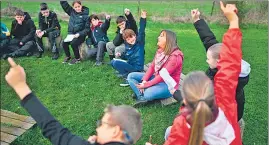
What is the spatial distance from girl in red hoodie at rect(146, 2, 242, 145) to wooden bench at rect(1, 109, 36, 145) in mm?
2253

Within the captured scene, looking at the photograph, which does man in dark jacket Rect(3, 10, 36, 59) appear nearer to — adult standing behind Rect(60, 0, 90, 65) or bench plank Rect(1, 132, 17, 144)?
adult standing behind Rect(60, 0, 90, 65)

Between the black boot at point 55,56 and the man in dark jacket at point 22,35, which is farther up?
the man in dark jacket at point 22,35

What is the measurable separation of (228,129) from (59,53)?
5.82m

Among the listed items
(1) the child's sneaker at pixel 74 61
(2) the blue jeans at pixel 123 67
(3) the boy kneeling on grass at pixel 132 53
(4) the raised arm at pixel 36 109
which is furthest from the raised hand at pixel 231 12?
(1) the child's sneaker at pixel 74 61

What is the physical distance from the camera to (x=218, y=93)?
296cm

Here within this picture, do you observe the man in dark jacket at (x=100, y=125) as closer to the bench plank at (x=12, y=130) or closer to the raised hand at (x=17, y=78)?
the raised hand at (x=17, y=78)

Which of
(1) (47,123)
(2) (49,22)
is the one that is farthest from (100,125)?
(2) (49,22)

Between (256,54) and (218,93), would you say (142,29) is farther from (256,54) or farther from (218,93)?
(256,54)

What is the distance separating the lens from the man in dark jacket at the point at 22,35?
7.80 metres

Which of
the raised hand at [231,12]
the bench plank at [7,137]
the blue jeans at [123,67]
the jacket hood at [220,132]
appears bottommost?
the bench plank at [7,137]

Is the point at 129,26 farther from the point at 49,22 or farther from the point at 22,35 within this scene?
the point at 22,35

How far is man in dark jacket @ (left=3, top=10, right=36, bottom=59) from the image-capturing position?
25.6 feet

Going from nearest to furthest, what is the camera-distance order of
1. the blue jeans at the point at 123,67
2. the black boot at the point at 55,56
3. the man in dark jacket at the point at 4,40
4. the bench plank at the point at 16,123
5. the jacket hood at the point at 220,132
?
the jacket hood at the point at 220,132 → the bench plank at the point at 16,123 → the blue jeans at the point at 123,67 → the black boot at the point at 55,56 → the man in dark jacket at the point at 4,40

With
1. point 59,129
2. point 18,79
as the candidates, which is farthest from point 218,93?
point 18,79
